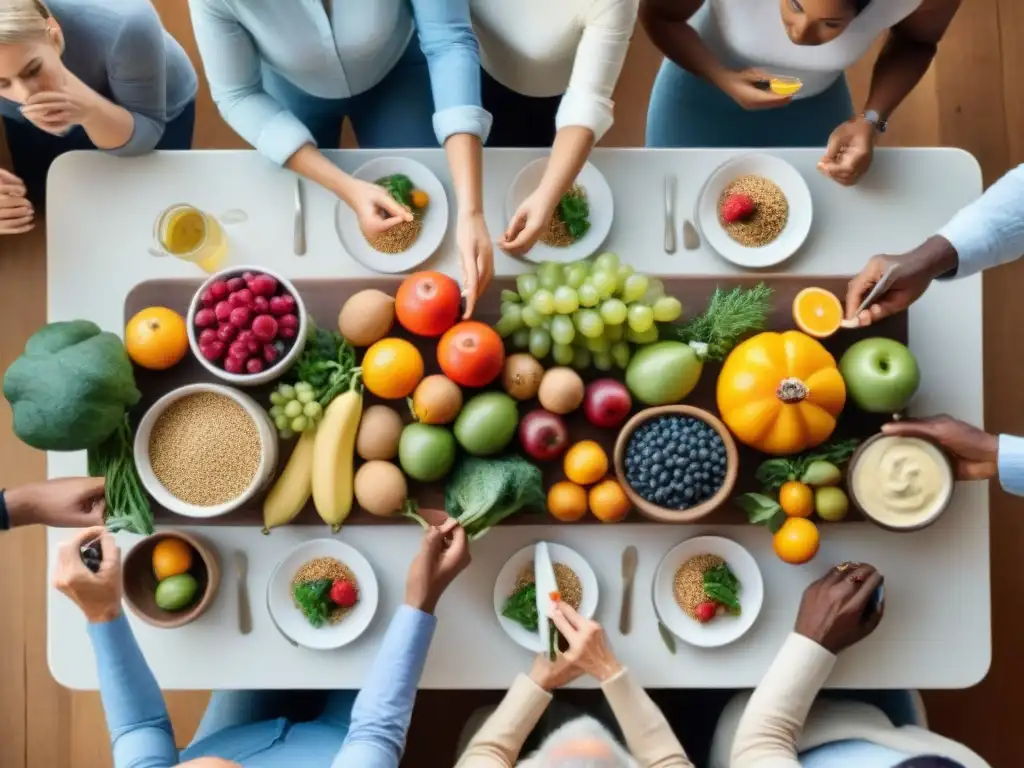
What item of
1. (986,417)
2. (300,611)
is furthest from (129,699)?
(986,417)

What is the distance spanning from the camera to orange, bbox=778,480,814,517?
122 cm

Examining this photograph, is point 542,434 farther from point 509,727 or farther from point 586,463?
point 509,727

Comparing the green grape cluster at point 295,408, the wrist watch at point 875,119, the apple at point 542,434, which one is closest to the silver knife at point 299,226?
the green grape cluster at point 295,408

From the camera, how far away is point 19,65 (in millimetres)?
1138

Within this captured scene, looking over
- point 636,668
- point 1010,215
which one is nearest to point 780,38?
point 1010,215

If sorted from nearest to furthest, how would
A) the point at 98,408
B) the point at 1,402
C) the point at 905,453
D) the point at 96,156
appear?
the point at 98,408, the point at 905,453, the point at 96,156, the point at 1,402

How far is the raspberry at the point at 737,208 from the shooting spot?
127 centimetres

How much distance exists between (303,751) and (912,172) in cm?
136

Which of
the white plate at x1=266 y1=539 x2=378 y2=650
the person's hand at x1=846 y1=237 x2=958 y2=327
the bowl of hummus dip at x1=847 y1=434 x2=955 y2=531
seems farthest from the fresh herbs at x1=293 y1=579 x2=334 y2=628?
the person's hand at x1=846 y1=237 x2=958 y2=327

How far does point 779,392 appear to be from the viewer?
3.71 ft

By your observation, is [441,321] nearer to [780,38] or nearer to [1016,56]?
[780,38]

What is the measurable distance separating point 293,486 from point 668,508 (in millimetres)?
555

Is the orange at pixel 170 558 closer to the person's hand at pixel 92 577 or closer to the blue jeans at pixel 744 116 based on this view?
the person's hand at pixel 92 577

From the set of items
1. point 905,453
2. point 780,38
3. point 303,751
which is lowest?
point 303,751
